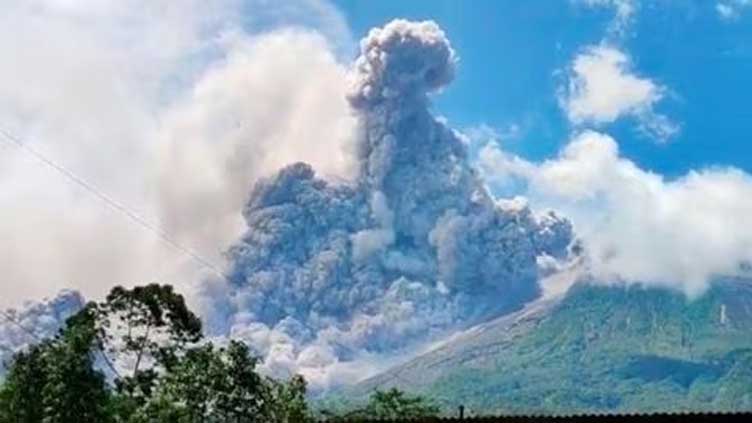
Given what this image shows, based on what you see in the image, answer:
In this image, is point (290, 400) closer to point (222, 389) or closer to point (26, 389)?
point (222, 389)

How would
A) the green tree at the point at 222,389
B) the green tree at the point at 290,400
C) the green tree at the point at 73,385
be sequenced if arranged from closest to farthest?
the green tree at the point at 73,385, the green tree at the point at 290,400, the green tree at the point at 222,389

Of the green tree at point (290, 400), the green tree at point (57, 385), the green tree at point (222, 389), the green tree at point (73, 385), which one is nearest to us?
the green tree at point (73, 385)

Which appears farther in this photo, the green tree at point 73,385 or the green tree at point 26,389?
the green tree at point 26,389

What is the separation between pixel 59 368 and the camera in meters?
59.0

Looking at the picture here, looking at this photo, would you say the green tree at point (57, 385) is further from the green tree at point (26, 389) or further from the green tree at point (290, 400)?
the green tree at point (290, 400)

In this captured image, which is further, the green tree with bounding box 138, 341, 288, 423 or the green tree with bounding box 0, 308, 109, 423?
the green tree with bounding box 138, 341, 288, 423

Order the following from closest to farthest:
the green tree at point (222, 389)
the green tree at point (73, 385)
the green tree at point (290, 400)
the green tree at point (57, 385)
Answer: the green tree at point (73, 385)
the green tree at point (57, 385)
the green tree at point (290, 400)
the green tree at point (222, 389)

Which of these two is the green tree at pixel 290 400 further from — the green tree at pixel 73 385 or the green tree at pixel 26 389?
the green tree at pixel 26 389

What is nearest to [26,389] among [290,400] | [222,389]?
[222,389]

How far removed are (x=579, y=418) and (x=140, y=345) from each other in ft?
159

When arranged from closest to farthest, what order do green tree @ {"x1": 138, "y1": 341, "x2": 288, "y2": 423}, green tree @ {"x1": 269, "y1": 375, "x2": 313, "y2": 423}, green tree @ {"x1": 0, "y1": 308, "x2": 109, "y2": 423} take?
green tree @ {"x1": 0, "y1": 308, "x2": 109, "y2": 423} < green tree @ {"x1": 269, "y1": 375, "x2": 313, "y2": 423} < green tree @ {"x1": 138, "y1": 341, "x2": 288, "y2": 423}

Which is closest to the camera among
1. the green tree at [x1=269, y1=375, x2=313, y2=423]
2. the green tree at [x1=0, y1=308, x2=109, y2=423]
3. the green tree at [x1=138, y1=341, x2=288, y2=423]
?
the green tree at [x1=0, y1=308, x2=109, y2=423]

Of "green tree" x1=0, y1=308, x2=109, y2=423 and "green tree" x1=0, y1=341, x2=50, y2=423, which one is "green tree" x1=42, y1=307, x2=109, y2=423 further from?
"green tree" x1=0, y1=341, x2=50, y2=423

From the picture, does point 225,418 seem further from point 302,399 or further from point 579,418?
point 579,418
